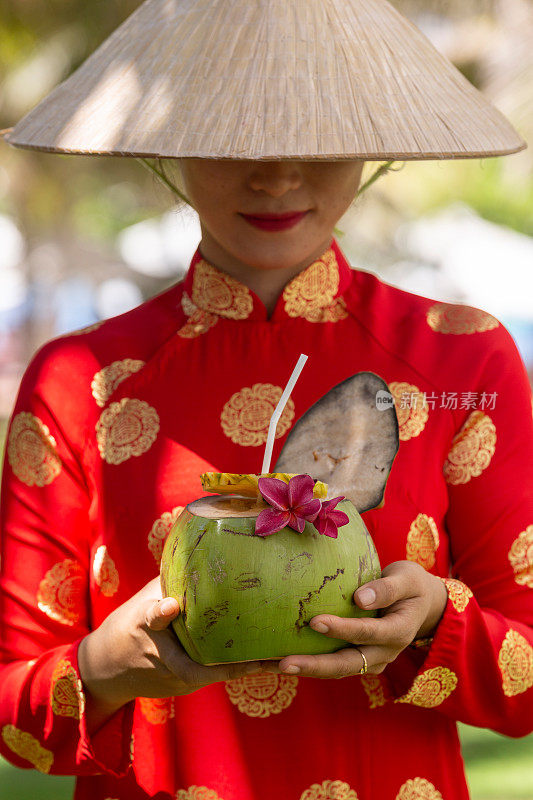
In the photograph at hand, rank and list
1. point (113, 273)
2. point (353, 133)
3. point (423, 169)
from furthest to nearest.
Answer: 1. point (113, 273)
2. point (423, 169)
3. point (353, 133)

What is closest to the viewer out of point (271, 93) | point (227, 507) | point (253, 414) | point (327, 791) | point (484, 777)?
point (227, 507)

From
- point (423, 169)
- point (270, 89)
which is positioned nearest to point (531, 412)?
point (270, 89)

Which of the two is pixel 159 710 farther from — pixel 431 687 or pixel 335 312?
pixel 335 312

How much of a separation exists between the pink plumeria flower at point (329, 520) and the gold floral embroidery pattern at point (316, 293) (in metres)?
0.55

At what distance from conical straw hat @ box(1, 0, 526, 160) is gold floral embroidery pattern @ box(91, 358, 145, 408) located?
1.21ft

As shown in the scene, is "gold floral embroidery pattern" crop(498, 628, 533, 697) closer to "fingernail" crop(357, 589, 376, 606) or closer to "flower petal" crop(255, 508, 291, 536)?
"fingernail" crop(357, 589, 376, 606)

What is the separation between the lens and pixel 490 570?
1.58 meters

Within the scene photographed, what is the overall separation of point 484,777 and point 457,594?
11.0 feet

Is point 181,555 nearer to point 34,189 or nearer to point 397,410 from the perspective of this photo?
point 397,410

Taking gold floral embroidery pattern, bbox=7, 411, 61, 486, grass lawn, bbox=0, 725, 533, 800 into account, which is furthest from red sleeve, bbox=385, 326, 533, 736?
grass lawn, bbox=0, 725, 533, 800

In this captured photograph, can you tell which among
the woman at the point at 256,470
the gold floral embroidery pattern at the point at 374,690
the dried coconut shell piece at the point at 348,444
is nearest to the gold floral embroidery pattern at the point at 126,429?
the woman at the point at 256,470

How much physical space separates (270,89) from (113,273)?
78.8 ft

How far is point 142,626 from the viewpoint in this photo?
1.37 meters

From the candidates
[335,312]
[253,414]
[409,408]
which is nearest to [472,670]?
[409,408]
